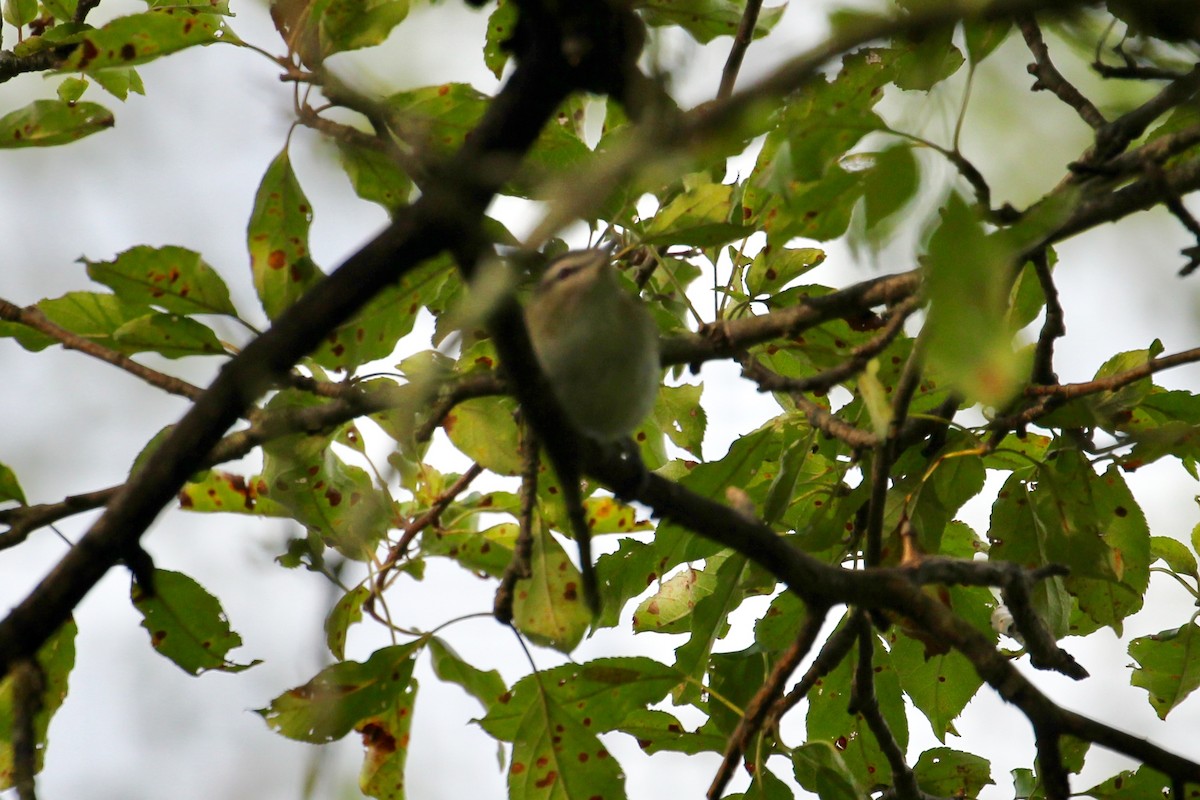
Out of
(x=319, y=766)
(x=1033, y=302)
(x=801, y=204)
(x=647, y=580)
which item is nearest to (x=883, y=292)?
(x=801, y=204)

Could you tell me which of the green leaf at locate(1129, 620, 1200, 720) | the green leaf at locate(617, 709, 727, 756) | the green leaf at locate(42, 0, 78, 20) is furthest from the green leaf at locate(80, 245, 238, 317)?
the green leaf at locate(1129, 620, 1200, 720)

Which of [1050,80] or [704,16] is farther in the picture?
[1050,80]

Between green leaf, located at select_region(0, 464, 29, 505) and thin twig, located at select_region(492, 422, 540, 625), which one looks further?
green leaf, located at select_region(0, 464, 29, 505)

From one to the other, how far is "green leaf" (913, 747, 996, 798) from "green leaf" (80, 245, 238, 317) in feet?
6.13

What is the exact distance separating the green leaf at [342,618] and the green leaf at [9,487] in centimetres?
65

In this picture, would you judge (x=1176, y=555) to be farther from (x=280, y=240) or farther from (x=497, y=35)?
(x=280, y=240)

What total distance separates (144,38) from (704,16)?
1.06 meters

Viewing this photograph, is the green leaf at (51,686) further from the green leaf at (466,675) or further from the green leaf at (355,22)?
the green leaf at (355,22)

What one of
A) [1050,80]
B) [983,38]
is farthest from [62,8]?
[1050,80]

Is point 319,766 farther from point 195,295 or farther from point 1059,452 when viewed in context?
point 1059,452

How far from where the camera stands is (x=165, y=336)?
1.88m

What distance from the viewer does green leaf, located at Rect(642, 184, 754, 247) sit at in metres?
1.70

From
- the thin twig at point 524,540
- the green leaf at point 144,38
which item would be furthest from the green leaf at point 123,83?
the thin twig at point 524,540

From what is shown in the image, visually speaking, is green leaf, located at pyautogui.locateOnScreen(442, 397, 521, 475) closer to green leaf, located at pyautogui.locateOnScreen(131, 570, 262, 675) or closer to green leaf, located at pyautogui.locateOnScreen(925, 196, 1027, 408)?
green leaf, located at pyautogui.locateOnScreen(131, 570, 262, 675)
